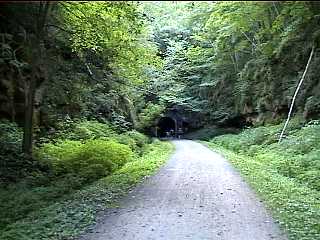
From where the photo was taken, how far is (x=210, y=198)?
1175 cm

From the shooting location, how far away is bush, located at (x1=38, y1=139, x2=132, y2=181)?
52.2ft

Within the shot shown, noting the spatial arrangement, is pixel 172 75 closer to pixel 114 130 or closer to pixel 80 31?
pixel 114 130

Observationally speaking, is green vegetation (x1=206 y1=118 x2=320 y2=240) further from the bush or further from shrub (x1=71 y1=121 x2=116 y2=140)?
shrub (x1=71 y1=121 x2=116 y2=140)

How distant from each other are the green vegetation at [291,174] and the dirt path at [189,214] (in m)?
0.43

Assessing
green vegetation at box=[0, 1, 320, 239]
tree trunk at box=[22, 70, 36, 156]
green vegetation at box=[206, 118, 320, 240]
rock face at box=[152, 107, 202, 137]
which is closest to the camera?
green vegetation at box=[206, 118, 320, 240]

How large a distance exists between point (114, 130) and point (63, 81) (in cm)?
975

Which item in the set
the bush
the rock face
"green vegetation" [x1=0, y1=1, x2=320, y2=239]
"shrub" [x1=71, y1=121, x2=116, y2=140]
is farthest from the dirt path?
the rock face

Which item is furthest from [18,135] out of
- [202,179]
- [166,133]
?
[166,133]

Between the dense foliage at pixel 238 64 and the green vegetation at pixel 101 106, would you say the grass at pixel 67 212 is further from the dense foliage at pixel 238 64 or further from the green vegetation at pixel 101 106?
the dense foliage at pixel 238 64

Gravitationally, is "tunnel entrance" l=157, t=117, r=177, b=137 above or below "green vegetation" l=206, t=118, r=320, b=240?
above

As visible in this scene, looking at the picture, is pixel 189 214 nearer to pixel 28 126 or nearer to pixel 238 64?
pixel 28 126

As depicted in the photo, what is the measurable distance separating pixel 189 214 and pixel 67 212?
2.69 m

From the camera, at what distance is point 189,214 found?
9.77 m

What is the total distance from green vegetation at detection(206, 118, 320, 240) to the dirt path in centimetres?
43
